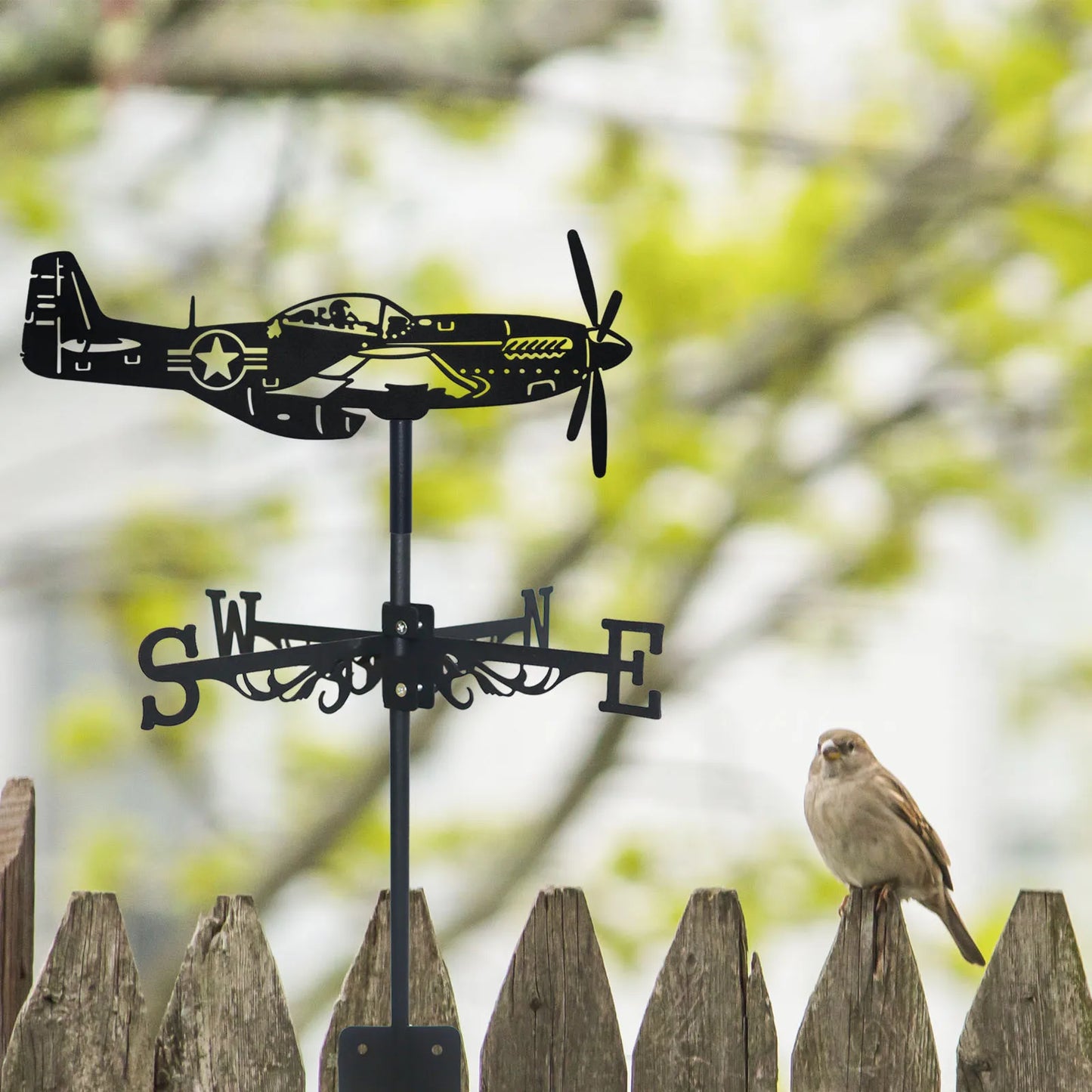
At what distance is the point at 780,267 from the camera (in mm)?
3055

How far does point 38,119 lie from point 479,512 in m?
1.40

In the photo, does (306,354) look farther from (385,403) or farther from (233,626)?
(233,626)

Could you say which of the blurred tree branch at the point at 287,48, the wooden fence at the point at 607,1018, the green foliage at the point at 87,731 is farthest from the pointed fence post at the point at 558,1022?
the green foliage at the point at 87,731

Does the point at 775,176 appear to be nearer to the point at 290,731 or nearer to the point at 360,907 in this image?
the point at 290,731

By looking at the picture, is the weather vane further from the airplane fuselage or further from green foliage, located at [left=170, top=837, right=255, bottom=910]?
green foliage, located at [left=170, top=837, right=255, bottom=910]

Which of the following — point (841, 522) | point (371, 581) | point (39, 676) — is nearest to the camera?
point (371, 581)

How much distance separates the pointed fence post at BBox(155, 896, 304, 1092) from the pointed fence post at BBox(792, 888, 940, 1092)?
1.36 feet

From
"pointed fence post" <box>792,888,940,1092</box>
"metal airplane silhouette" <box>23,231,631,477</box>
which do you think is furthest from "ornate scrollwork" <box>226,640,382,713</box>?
"pointed fence post" <box>792,888,940,1092</box>

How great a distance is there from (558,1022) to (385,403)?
0.51 metres

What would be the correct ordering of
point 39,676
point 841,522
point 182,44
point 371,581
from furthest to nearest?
point 39,676
point 841,522
point 371,581
point 182,44

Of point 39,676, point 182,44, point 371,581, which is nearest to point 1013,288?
point 371,581

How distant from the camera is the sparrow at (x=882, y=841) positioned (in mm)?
1181

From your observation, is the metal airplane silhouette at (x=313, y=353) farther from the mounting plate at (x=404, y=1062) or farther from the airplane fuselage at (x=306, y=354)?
the mounting plate at (x=404, y=1062)

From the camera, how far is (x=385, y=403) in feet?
3.23
